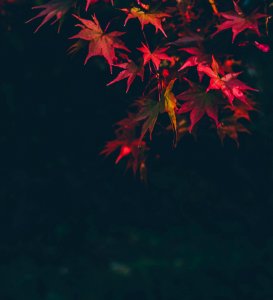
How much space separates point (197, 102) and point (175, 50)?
303 millimetres

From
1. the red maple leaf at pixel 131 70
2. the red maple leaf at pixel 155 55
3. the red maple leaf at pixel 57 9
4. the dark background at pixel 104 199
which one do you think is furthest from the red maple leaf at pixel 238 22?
the dark background at pixel 104 199

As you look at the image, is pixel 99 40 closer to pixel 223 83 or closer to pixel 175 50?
pixel 175 50

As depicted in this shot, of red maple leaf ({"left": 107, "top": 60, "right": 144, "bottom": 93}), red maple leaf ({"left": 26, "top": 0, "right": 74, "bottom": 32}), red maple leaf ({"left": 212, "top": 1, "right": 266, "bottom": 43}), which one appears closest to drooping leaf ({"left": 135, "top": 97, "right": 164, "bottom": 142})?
red maple leaf ({"left": 107, "top": 60, "right": 144, "bottom": 93})

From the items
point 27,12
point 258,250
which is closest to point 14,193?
point 27,12

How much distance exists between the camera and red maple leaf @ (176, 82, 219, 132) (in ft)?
6.21

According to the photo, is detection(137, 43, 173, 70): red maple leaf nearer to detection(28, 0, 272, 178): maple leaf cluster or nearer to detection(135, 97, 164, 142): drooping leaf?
detection(28, 0, 272, 178): maple leaf cluster

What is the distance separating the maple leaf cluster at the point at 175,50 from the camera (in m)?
1.90

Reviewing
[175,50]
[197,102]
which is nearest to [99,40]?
[175,50]

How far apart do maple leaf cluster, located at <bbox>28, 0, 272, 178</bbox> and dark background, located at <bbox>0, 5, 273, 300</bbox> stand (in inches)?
22.7

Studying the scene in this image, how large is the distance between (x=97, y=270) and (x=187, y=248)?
2.37ft

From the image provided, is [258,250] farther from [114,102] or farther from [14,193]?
[14,193]

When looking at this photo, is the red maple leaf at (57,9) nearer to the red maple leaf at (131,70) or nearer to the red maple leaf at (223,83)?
the red maple leaf at (131,70)

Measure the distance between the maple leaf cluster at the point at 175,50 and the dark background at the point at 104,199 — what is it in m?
0.58

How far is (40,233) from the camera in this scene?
11.9 feet
